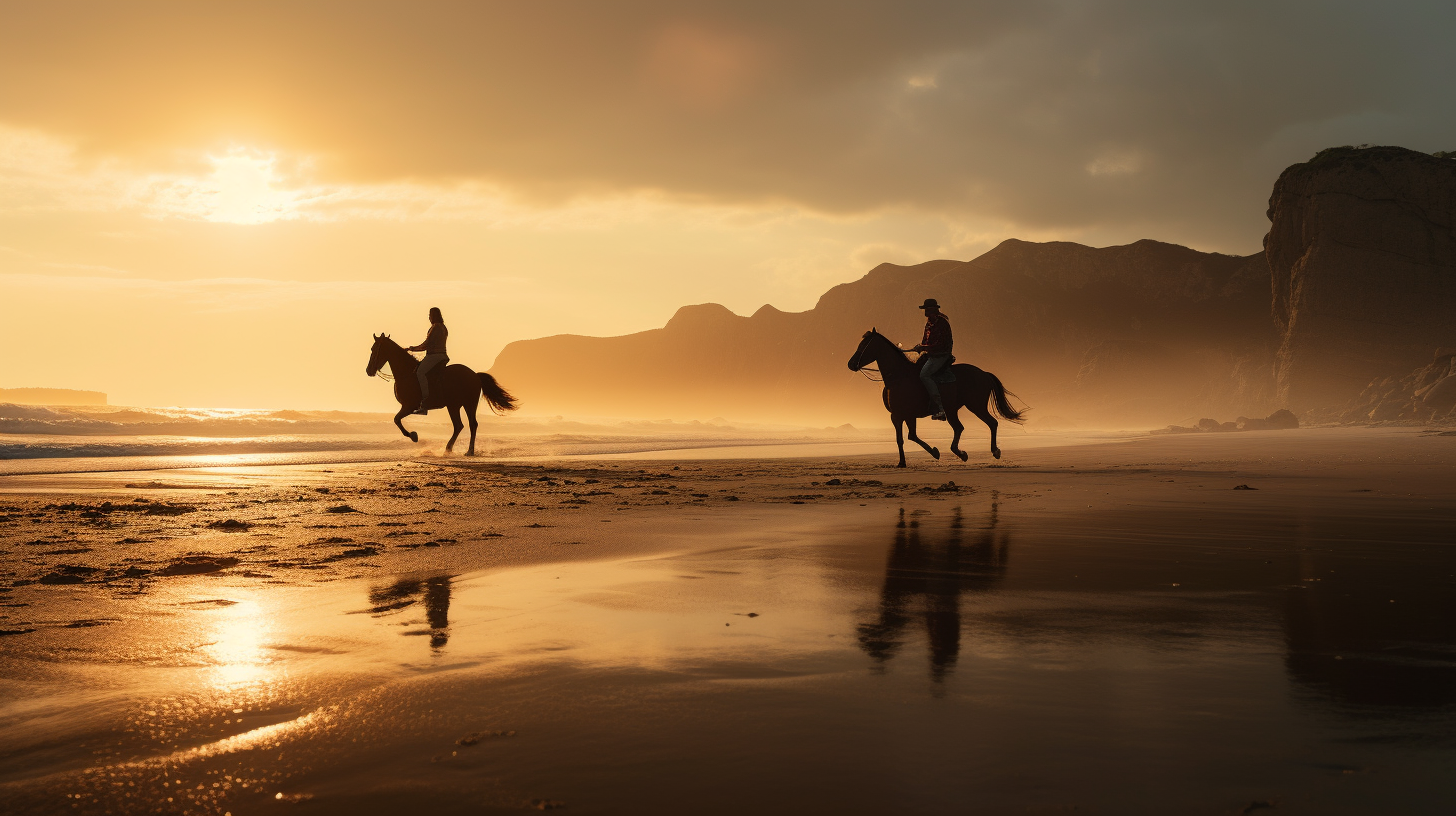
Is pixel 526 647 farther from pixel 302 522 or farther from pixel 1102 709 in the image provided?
pixel 302 522

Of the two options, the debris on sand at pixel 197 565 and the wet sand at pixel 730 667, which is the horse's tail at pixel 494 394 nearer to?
the wet sand at pixel 730 667

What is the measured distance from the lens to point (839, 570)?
565 centimetres

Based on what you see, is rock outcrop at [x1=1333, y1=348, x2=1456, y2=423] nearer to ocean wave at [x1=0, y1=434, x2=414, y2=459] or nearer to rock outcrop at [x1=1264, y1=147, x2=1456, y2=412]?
rock outcrop at [x1=1264, y1=147, x2=1456, y2=412]

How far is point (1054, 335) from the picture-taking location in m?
144

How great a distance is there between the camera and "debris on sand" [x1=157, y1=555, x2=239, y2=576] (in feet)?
18.0

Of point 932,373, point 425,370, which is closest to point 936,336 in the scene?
point 932,373

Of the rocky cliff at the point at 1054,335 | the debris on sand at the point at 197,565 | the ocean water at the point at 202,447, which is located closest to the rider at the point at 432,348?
the ocean water at the point at 202,447

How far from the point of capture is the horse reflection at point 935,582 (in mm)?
3637

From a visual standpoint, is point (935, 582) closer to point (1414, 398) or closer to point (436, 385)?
point (436, 385)

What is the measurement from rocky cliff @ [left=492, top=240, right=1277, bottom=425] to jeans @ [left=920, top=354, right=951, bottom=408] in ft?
240

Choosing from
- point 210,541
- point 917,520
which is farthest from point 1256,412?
point 210,541

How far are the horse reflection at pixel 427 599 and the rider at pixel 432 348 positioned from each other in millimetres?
15941

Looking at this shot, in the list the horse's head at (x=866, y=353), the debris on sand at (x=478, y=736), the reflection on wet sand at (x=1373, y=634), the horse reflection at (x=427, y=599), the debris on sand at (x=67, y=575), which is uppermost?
the horse's head at (x=866, y=353)

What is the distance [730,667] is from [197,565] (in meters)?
4.20
